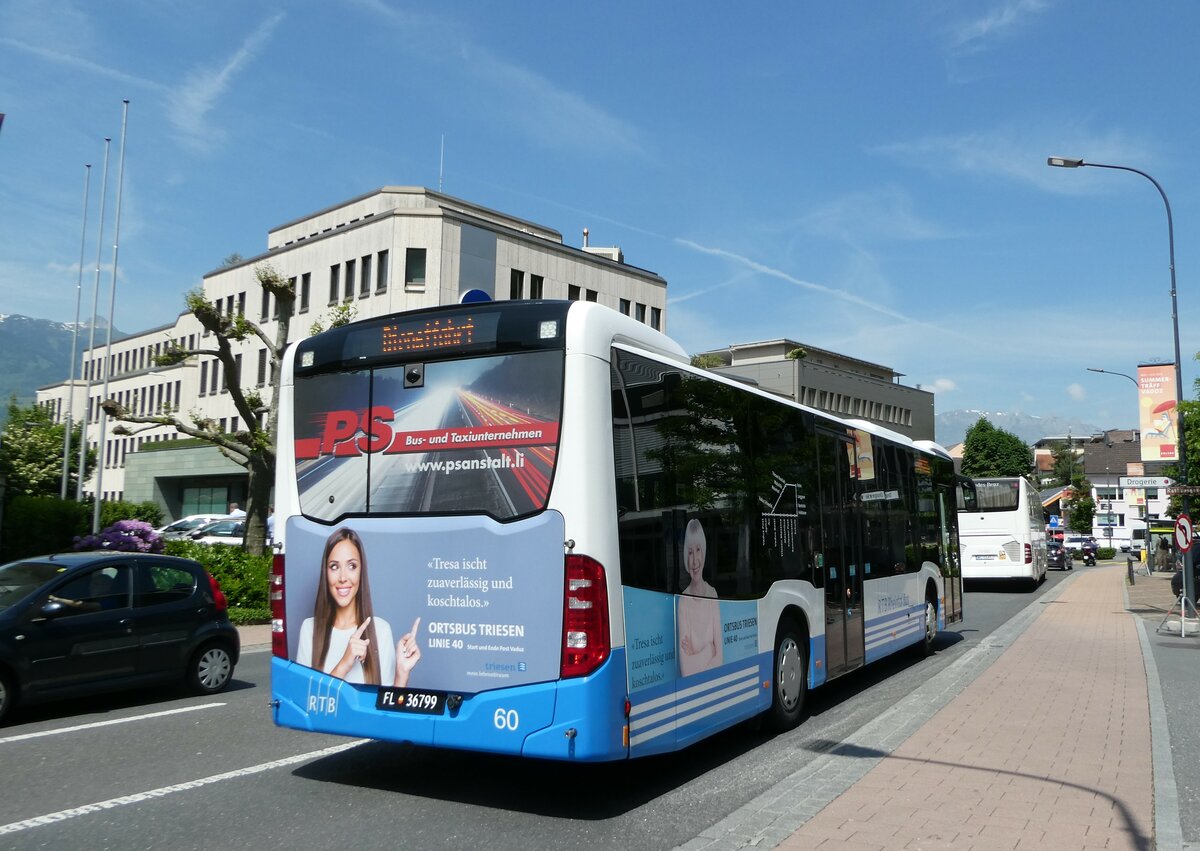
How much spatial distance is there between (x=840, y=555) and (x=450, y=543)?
5086 mm

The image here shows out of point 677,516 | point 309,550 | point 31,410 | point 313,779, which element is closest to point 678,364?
point 677,516

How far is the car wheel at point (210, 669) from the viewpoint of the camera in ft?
35.0

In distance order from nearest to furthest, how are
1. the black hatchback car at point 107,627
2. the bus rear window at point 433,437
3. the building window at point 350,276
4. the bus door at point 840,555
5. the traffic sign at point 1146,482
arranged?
the bus rear window at point 433,437 → the black hatchback car at point 107,627 → the bus door at point 840,555 → the traffic sign at point 1146,482 → the building window at point 350,276

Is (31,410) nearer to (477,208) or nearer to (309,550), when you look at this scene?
(477,208)

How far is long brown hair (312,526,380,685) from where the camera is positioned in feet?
20.9

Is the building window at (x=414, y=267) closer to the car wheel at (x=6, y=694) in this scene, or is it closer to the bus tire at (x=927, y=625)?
the bus tire at (x=927, y=625)

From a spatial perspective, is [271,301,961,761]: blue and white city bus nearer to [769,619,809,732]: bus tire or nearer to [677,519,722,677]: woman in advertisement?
[677,519,722,677]: woman in advertisement

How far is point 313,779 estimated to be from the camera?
22.7ft

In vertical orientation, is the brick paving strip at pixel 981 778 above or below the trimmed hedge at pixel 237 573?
below

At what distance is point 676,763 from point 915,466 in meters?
7.38

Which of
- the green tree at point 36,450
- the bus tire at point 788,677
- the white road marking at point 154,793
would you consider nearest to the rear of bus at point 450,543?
the white road marking at point 154,793

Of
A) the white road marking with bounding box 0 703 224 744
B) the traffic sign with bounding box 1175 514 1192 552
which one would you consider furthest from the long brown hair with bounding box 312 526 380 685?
the traffic sign with bounding box 1175 514 1192 552

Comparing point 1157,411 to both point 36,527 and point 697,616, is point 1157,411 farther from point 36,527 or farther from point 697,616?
point 36,527

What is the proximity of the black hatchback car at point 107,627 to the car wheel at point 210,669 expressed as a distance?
10 millimetres
